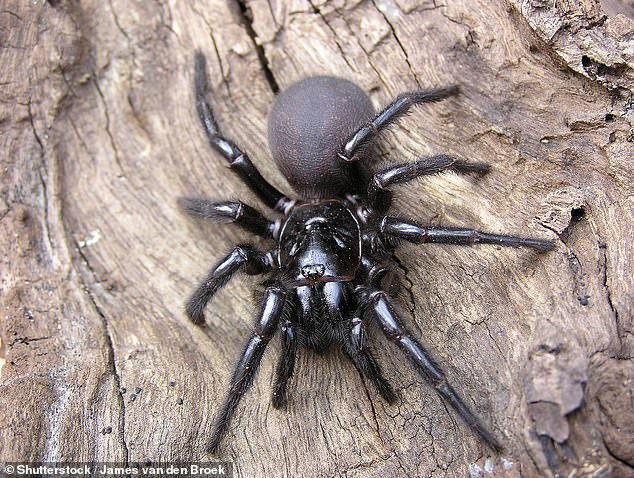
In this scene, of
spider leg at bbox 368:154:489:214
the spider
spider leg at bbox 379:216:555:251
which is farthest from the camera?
spider leg at bbox 368:154:489:214

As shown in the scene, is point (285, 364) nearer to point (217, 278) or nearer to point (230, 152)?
point (217, 278)

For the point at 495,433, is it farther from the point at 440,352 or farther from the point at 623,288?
the point at 623,288

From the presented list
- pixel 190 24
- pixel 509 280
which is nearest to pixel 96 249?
pixel 190 24

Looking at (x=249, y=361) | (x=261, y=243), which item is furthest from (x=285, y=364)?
(x=261, y=243)

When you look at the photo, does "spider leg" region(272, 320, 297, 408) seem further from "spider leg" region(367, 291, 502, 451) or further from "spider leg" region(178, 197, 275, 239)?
"spider leg" region(178, 197, 275, 239)

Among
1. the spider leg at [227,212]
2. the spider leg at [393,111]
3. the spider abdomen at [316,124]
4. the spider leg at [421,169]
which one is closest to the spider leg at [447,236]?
the spider leg at [421,169]

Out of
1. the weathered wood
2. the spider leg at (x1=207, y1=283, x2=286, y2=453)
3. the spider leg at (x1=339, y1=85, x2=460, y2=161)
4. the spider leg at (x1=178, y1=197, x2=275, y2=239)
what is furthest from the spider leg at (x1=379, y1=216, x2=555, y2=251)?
the spider leg at (x1=178, y1=197, x2=275, y2=239)

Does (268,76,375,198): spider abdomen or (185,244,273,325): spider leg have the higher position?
(268,76,375,198): spider abdomen
